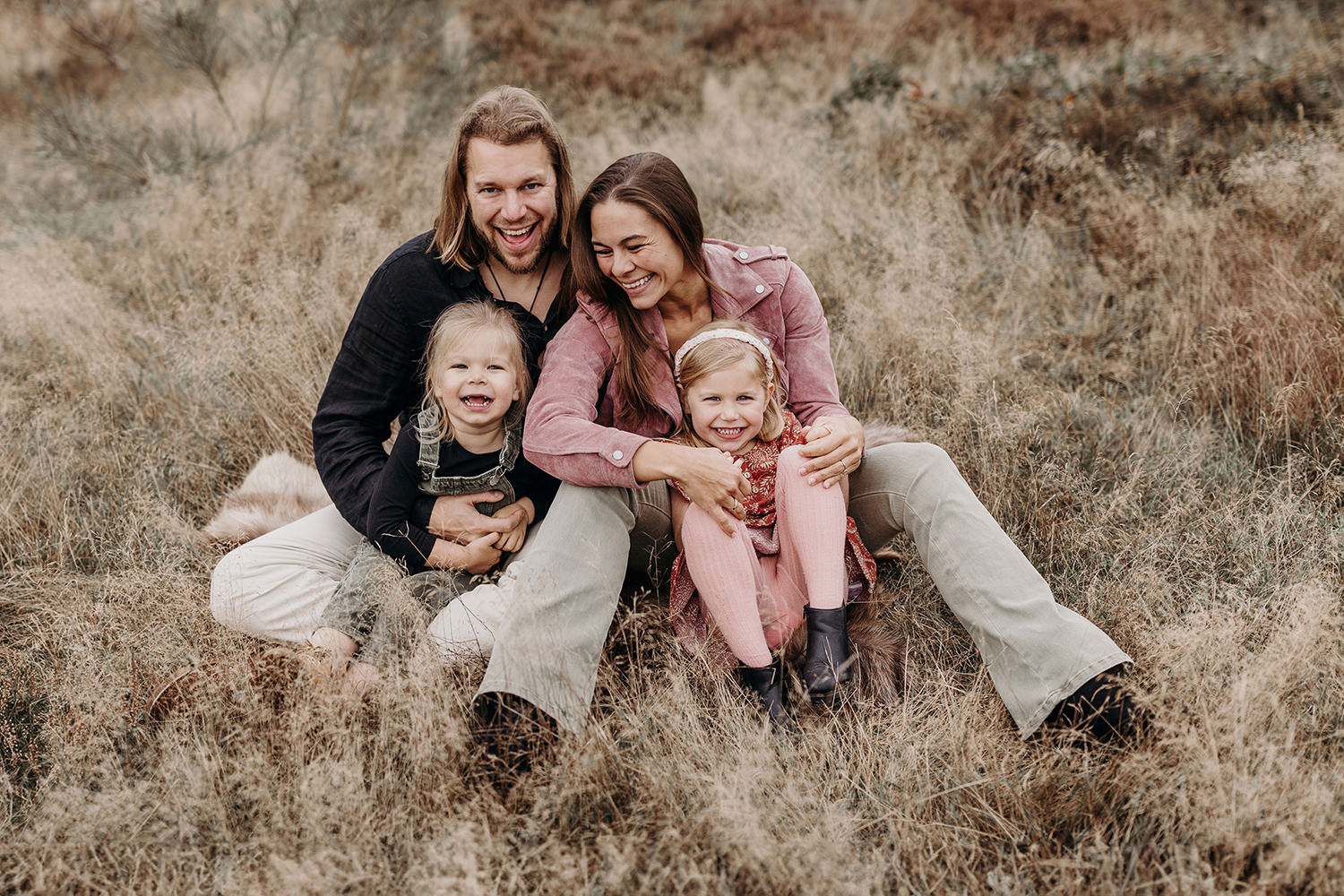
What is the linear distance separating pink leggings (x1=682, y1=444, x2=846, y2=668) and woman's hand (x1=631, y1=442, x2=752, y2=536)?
0.06 m

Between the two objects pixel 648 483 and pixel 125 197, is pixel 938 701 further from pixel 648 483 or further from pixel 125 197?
pixel 125 197

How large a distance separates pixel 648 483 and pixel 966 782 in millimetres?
1198

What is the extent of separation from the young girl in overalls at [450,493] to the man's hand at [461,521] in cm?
3

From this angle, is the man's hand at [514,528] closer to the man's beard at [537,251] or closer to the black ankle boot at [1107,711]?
the man's beard at [537,251]

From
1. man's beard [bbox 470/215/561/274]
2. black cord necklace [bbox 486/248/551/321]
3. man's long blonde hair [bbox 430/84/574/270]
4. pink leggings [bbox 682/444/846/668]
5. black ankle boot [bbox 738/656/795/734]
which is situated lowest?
black ankle boot [bbox 738/656/795/734]

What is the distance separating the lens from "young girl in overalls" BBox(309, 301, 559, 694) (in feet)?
8.40

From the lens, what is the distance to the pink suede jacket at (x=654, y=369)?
8.34ft

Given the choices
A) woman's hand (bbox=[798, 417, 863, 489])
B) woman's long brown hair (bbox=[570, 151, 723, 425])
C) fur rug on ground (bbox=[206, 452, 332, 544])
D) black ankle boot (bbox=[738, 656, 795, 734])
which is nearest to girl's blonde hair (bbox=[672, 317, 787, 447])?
woman's long brown hair (bbox=[570, 151, 723, 425])

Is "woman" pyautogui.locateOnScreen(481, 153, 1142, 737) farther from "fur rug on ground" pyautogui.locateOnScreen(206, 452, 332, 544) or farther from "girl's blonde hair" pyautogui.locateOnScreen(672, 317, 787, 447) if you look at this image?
"fur rug on ground" pyautogui.locateOnScreen(206, 452, 332, 544)

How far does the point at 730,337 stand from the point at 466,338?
788 millimetres

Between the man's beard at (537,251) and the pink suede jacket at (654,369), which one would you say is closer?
the pink suede jacket at (654,369)

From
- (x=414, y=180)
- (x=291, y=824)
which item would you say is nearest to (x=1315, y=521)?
(x=291, y=824)

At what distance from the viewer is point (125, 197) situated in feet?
23.5

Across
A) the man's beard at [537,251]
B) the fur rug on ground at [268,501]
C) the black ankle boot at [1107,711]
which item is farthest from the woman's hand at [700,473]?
the fur rug on ground at [268,501]
